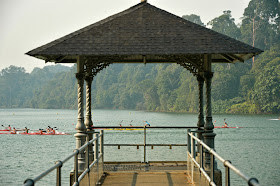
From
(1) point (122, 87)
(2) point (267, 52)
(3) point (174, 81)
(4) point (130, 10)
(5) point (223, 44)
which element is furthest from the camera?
(1) point (122, 87)

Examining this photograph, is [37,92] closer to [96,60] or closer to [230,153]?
[230,153]

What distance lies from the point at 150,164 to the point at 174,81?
103 meters

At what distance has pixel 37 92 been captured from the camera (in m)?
186

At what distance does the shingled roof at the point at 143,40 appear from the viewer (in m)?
10.1

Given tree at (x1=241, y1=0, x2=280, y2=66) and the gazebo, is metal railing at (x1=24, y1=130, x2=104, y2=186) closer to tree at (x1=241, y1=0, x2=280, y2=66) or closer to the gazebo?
the gazebo

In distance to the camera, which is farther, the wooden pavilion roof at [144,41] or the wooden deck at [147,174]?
the wooden pavilion roof at [144,41]

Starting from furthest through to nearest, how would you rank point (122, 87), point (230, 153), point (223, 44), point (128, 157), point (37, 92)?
1. point (37, 92)
2. point (122, 87)
3. point (230, 153)
4. point (128, 157)
5. point (223, 44)

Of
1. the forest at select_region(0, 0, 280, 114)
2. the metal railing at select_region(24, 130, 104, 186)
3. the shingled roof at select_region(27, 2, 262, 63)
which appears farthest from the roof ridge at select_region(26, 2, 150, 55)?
the forest at select_region(0, 0, 280, 114)

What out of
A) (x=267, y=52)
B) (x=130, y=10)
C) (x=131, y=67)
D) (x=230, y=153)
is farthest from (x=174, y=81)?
(x=130, y=10)

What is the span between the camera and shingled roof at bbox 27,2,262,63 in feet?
33.2

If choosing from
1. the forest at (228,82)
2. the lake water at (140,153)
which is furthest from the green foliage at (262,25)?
the lake water at (140,153)

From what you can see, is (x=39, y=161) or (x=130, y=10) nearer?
(x=130, y=10)

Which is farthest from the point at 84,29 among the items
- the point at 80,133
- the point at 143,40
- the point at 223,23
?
the point at 223,23

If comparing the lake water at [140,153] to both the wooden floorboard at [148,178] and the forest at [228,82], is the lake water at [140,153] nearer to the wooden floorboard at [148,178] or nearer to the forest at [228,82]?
the wooden floorboard at [148,178]
